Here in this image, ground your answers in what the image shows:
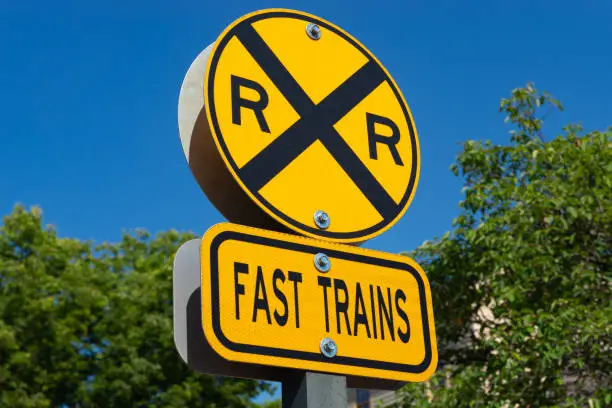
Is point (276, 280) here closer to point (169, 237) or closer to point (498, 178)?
point (498, 178)

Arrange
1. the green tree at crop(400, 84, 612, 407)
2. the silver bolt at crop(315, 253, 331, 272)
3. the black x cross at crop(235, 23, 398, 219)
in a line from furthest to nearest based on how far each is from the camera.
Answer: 1. the green tree at crop(400, 84, 612, 407)
2. the black x cross at crop(235, 23, 398, 219)
3. the silver bolt at crop(315, 253, 331, 272)

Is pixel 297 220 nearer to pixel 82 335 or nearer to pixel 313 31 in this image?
pixel 313 31

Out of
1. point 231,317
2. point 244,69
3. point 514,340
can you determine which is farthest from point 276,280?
point 514,340

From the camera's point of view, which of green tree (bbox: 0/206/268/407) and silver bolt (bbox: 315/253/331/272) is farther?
green tree (bbox: 0/206/268/407)

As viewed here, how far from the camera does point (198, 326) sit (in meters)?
2.29

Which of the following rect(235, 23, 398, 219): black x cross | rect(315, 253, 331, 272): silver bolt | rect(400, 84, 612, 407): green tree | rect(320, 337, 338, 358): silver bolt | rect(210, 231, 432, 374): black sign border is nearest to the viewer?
rect(210, 231, 432, 374): black sign border

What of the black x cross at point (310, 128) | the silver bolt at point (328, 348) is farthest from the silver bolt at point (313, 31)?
the silver bolt at point (328, 348)

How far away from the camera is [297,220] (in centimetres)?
246

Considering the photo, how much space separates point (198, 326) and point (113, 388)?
19.1m

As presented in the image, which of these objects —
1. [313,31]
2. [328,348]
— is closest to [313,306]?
[328,348]

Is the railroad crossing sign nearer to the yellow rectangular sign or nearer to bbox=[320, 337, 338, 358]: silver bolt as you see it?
the yellow rectangular sign

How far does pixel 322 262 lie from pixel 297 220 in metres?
0.14

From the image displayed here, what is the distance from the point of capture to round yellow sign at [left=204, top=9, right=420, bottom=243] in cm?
246

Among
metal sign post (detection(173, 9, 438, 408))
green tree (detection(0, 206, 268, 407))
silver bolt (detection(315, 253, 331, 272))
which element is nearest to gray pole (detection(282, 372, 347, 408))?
metal sign post (detection(173, 9, 438, 408))
